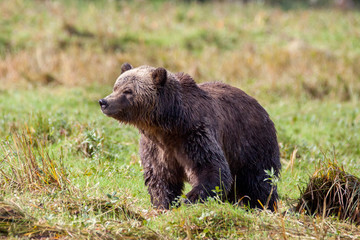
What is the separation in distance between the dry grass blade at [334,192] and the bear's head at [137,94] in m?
2.01

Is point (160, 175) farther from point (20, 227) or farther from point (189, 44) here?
Result: point (189, 44)

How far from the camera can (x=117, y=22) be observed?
23062 mm

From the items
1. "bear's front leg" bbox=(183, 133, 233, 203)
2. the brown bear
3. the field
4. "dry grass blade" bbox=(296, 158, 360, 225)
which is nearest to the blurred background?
the field

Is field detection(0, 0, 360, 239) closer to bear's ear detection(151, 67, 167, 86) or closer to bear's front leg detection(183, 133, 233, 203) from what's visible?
bear's front leg detection(183, 133, 233, 203)

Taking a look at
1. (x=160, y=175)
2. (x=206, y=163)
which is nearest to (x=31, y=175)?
(x=160, y=175)

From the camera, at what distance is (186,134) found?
6.11 m

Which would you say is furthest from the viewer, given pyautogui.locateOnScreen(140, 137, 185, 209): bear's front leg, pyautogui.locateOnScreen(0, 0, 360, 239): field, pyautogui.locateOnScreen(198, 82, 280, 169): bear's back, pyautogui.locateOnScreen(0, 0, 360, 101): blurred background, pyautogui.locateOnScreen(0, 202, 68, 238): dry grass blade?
pyautogui.locateOnScreen(0, 0, 360, 101): blurred background

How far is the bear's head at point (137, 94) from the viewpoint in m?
5.88

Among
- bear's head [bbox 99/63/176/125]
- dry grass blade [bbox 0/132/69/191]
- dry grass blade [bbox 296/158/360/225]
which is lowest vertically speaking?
dry grass blade [bbox 296/158/360/225]

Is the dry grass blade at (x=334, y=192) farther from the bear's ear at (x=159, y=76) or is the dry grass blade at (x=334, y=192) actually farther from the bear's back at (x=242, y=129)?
the bear's ear at (x=159, y=76)

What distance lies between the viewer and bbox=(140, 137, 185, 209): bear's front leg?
627 cm

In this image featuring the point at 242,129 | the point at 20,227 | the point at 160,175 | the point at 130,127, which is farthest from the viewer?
the point at 130,127

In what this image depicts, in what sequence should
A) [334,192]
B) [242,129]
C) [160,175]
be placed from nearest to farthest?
[334,192] < [160,175] < [242,129]

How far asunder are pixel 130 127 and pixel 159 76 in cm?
465
